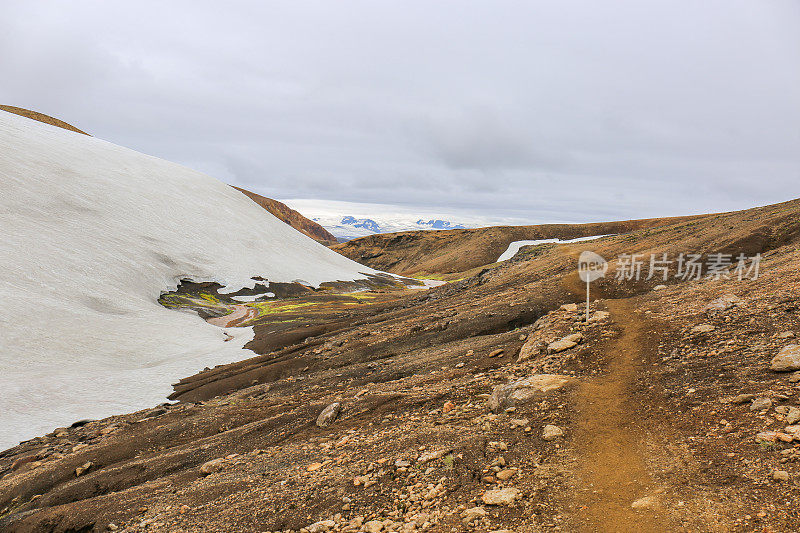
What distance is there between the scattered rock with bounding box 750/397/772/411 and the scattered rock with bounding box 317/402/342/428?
11.6 meters

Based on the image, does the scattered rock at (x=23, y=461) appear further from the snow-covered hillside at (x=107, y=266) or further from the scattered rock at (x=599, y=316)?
the scattered rock at (x=599, y=316)

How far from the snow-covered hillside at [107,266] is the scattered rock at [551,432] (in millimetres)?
27185

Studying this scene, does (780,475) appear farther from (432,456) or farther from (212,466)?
(212,466)

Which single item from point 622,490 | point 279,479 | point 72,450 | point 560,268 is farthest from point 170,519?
point 560,268

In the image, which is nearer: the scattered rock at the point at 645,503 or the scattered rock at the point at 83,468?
the scattered rock at the point at 645,503

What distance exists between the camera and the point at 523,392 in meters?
11.4

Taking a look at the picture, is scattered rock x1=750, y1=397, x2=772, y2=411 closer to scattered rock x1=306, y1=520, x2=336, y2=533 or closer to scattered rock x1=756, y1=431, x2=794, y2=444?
scattered rock x1=756, y1=431, x2=794, y2=444

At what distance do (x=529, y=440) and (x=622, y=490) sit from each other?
2.28 meters

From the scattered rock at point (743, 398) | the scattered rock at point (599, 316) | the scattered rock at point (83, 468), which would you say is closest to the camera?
the scattered rock at point (743, 398)

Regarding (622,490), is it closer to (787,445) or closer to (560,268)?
(787,445)

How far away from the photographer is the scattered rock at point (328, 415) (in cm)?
1382

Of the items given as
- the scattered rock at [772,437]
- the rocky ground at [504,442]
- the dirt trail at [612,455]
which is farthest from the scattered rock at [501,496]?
the scattered rock at [772,437]

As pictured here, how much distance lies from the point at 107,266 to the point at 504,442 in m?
71.9

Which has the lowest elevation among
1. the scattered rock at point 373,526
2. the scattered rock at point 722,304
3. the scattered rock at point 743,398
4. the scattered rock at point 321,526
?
the scattered rock at point 321,526
